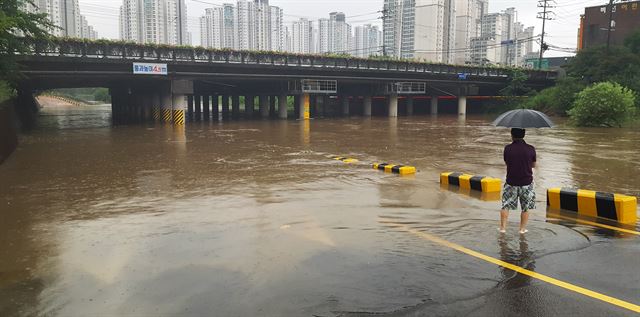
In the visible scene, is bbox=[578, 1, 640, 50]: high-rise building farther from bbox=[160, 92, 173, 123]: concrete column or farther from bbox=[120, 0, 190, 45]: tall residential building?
bbox=[120, 0, 190, 45]: tall residential building

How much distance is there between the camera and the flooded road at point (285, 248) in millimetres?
5262

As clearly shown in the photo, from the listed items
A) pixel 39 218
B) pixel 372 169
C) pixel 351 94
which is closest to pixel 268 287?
pixel 39 218

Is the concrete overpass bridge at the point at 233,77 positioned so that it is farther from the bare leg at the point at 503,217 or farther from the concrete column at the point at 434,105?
the bare leg at the point at 503,217

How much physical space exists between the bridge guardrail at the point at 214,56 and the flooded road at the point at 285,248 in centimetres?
2623

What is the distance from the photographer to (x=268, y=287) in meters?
5.66

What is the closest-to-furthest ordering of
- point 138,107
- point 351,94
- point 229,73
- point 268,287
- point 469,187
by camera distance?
point 268,287
point 469,187
point 229,73
point 138,107
point 351,94

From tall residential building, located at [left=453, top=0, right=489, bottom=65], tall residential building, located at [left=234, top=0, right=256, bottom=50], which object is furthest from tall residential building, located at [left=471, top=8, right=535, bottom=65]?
tall residential building, located at [left=234, top=0, right=256, bottom=50]

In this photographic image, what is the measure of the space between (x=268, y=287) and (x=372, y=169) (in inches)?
420

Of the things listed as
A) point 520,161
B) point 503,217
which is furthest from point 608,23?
point 503,217

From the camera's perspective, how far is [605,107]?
39.2 metres

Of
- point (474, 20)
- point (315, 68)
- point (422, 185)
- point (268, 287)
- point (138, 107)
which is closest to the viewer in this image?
point (268, 287)

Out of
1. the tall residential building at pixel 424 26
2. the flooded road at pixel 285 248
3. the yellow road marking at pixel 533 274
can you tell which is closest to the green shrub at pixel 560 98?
the tall residential building at pixel 424 26

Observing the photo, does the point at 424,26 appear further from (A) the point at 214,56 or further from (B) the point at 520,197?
(B) the point at 520,197

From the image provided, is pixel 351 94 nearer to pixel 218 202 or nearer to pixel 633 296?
pixel 218 202
